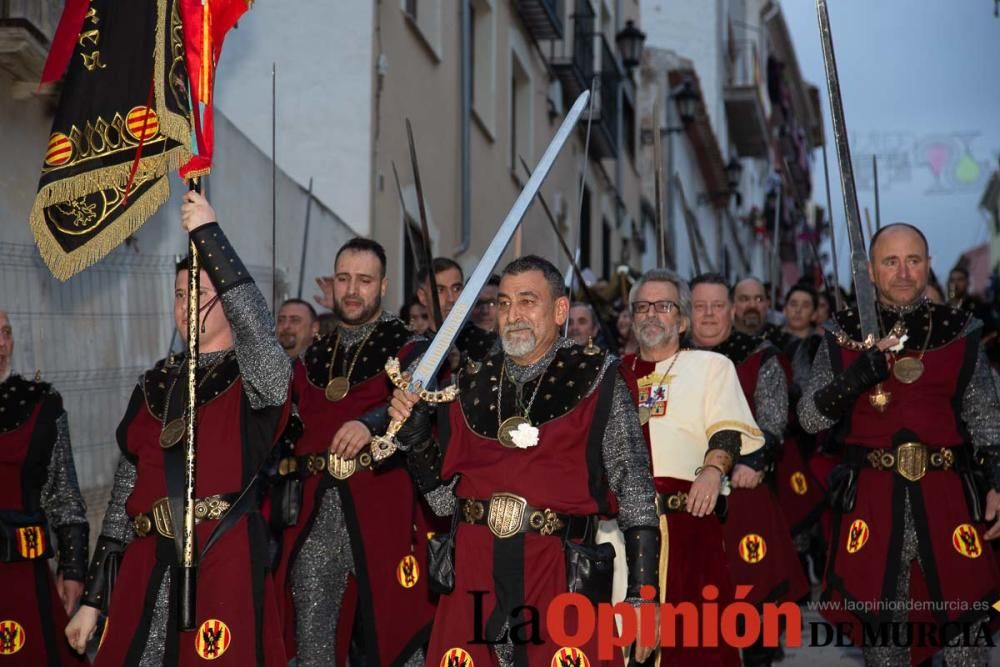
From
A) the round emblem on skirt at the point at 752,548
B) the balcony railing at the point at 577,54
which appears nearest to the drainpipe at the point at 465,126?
the balcony railing at the point at 577,54

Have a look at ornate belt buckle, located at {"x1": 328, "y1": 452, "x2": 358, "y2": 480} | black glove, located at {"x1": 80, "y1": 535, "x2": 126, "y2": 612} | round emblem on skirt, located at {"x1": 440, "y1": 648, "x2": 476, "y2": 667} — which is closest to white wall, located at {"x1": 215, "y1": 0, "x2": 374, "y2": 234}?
ornate belt buckle, located at {"x1": 328, "y1": 452, "x2": 358, "y2": 480}

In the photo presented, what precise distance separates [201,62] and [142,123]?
0.31 m

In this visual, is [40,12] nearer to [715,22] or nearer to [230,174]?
[230,174]

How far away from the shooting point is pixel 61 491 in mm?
6285

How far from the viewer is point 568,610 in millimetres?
4816

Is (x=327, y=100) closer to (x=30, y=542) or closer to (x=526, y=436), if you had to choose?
(x=30, y=542)

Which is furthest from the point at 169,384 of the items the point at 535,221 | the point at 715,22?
the point at 715,22

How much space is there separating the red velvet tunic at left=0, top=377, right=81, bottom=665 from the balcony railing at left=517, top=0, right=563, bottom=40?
12.8 meters

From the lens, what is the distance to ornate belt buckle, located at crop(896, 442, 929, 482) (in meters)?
6.51

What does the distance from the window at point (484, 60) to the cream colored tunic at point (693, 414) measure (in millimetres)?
10421

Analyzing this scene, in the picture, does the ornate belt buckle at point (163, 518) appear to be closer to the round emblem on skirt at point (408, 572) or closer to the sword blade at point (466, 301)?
the sword blade at point (466, 301)

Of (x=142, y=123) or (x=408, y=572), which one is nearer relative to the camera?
(x=142, y=123)

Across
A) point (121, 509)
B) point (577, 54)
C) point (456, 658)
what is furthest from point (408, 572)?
point (577, 54)

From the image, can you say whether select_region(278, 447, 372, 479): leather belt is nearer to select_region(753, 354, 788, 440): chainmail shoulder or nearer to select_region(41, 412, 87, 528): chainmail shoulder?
select_region(41, 412, 87, 528): chainmail shoulder
